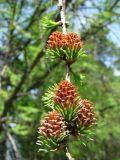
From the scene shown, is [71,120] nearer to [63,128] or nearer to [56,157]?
[63,128]

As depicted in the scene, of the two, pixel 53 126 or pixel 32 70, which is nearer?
pixel 53 126

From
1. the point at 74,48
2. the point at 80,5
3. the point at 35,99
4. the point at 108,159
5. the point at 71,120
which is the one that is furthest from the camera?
the point at 108,159

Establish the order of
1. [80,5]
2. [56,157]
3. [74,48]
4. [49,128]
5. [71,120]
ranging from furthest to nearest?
[56,157] → [80,5] → [74,48] → [71,120] → [49,128]

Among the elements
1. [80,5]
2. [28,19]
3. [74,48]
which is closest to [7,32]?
[28,19]

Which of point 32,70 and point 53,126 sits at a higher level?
point 32,70

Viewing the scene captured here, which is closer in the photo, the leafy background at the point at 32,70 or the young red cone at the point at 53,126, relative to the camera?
the young red cone at the point at 53,126

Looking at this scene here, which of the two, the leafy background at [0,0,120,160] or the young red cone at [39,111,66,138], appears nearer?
the young red cone at [39,111,66,138]

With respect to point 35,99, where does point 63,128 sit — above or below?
below

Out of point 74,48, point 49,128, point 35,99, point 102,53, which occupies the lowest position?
point 49,128

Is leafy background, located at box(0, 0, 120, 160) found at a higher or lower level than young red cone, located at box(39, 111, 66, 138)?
higher

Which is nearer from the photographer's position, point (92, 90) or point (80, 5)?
point (80, 5)

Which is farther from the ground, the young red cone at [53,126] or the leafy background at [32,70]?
the leafy background at [32,70]
